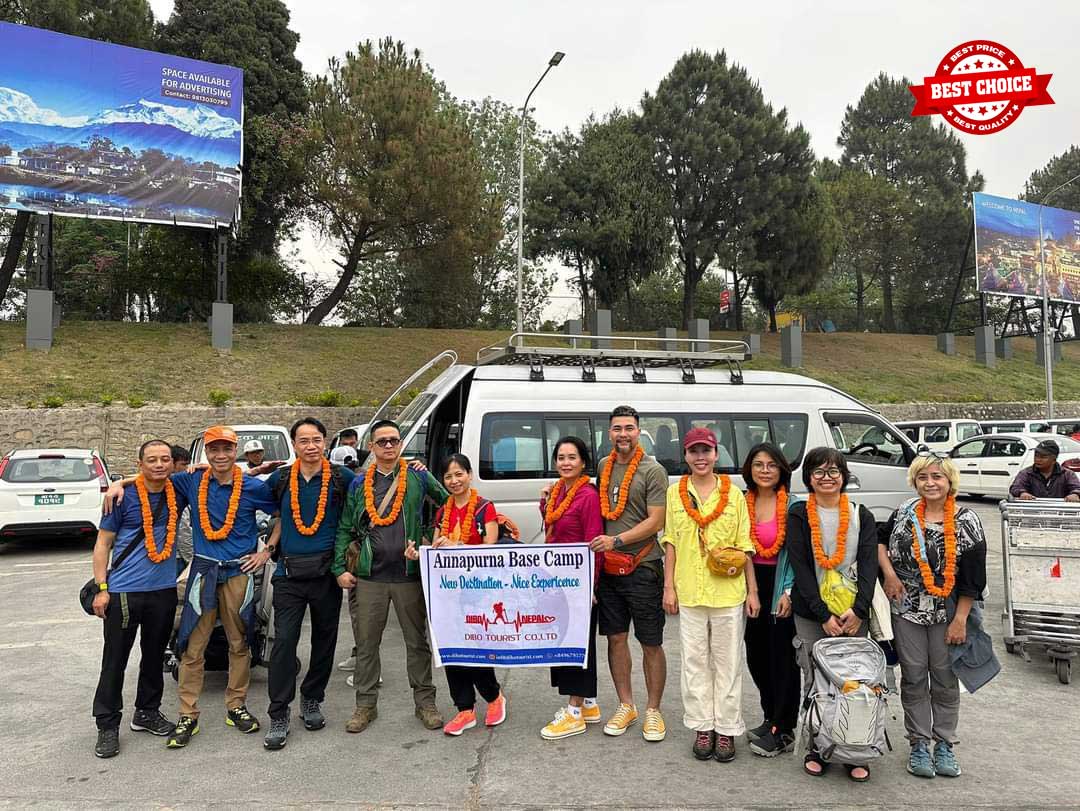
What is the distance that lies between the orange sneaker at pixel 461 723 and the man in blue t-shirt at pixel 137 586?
→ 5.55 ft

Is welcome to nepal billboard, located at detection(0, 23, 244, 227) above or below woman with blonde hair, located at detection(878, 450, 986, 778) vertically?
above

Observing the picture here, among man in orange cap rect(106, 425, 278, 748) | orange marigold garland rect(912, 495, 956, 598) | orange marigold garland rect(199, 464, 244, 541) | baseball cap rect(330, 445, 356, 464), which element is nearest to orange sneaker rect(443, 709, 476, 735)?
man in orange cap rect(106, 425, 278, 748)

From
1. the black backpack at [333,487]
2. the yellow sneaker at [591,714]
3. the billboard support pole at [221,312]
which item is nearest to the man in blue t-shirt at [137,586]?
the black backpack at [333,487]

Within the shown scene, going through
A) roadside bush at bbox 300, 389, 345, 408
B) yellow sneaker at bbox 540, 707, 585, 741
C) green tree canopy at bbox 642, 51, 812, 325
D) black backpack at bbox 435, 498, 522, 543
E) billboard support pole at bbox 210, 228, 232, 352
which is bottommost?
yellow sneaker at bbox 540, 707, 585, 741

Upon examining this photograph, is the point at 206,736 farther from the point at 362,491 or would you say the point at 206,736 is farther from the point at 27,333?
the point at 27,333

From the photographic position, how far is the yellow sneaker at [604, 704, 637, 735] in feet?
15.0

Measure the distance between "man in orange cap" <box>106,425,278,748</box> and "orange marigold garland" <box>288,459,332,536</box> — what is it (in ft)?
0.65

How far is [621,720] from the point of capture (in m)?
4.62

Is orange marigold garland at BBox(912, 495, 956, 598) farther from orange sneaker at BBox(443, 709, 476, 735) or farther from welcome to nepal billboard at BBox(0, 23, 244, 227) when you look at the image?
welcome to nepal billboard at BBox(0, 23, 244, 227)

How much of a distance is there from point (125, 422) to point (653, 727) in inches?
671

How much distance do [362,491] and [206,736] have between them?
1.74 metres

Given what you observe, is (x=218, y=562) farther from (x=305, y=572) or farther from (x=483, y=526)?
(x=483, y=526)

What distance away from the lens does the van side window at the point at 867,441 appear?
8688mm

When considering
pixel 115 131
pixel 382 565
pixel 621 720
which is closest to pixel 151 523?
pixel 382 565
